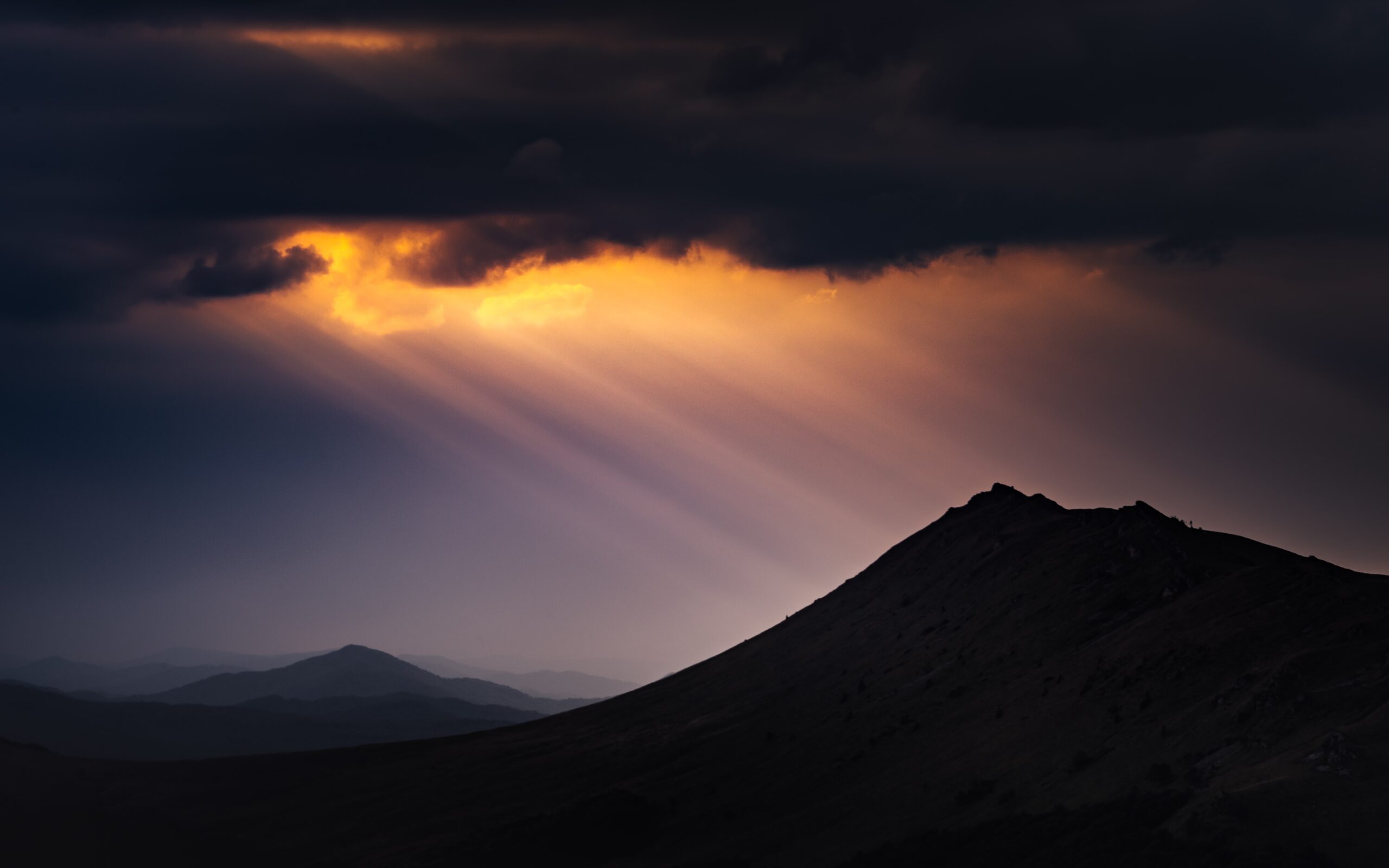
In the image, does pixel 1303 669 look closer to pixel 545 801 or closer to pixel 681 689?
pixel 545 801

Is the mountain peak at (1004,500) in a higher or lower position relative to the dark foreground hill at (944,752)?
higher

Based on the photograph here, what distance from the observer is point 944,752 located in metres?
101

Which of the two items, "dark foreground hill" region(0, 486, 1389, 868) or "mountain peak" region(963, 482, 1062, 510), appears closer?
"dark foreground hill" region(0, 486, 1389, 868)

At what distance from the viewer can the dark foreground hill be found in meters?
69.8

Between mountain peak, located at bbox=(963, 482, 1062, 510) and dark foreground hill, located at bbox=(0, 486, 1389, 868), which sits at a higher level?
mountain peak, located at bbox=(963, 482, 1062, 510)

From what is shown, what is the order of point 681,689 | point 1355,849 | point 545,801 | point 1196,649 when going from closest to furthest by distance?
point 1355,849 → point 1196,649 → point 545,801 → point 681,689

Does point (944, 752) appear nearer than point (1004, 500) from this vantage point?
Yes

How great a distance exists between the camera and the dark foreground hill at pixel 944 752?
69750 mm

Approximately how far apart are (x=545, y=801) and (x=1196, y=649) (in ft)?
243

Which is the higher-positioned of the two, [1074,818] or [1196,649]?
[1196,649]

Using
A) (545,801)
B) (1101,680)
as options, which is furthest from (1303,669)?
(545,801)

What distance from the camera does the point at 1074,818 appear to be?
244 feet

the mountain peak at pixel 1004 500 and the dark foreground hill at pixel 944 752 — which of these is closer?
the dark foreground hill at pixel 944 752

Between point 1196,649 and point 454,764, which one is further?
point 454,764
